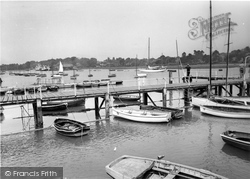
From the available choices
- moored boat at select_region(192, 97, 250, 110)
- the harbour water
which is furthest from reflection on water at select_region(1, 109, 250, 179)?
moored boat at select_region(192, 97, 250, 110)

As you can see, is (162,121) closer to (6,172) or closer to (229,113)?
(229,113)

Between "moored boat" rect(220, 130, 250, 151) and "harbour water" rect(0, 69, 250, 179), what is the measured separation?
0.41 metres

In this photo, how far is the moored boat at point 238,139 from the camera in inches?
616

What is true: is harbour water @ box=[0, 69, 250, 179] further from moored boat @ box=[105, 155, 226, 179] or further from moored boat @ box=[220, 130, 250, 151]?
moored boat @ box=[105, 155, 226, 179]

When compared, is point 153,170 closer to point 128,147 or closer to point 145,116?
point 128,147

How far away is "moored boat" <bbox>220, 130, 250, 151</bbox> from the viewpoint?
15.6m

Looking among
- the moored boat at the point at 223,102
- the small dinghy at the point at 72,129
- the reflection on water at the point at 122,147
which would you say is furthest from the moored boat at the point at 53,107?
the moored boat at the point at 223,102

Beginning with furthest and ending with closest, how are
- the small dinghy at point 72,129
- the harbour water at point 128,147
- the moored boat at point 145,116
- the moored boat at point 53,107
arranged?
the moored boat at point 53,107 → the moored boat at point 145,116 → the small dinghy at point 72,129 → the harbour water at point 128,147

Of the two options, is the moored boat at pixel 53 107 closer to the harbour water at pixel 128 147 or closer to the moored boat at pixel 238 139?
the harbour water at pixel 128 147

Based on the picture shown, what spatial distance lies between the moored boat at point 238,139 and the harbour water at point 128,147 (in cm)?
41

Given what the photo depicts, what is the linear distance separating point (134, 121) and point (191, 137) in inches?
276

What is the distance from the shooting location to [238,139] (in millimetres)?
16594

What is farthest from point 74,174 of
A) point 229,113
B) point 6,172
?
point 229,113

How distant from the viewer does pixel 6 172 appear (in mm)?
14273
